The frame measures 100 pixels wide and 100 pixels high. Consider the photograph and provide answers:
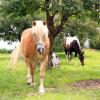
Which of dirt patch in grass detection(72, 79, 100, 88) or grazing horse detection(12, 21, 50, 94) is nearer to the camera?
grazing horse detection(12, 21, 50, 94)

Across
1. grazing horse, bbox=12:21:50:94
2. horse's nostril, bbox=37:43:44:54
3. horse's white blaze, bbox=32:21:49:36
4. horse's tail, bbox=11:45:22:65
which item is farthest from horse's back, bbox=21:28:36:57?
horse's nostril, bbox=37:43:44:54

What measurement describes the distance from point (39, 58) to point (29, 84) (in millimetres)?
2280

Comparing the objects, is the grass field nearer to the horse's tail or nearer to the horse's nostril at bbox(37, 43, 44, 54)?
the horse's tail

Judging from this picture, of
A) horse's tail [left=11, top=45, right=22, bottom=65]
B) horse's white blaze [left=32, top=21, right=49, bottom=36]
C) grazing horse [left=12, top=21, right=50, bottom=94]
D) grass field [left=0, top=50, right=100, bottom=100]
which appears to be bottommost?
grass field [left=0, top=50, right=100, bottom=100]

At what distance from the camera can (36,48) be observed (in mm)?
12070

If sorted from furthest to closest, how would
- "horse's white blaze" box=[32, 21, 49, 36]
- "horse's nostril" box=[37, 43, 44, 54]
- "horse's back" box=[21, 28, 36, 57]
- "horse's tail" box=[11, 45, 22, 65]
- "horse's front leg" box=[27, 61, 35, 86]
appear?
"horse's tail" box=[11, 45, 22, 65] < "horse's front leg" box=[27, 61, 35, 86] < "horse's back" box=[21, 28, 36, 57] < "horse's white blaze" box=[32, 21, 49, 36] < "horse's nostril" box=[37, 43, 44, 54]

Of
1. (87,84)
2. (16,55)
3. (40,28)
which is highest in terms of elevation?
(40,28)

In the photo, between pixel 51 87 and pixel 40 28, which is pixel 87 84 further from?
pixel 40 28

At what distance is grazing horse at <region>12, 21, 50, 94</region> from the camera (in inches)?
466

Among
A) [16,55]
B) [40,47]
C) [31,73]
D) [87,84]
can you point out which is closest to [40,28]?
[40,47]

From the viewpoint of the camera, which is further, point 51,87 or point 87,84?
point 87,84

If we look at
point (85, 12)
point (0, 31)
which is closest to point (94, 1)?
point (85, 12)

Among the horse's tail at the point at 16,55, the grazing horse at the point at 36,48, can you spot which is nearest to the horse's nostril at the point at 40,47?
the grazing horse at the point at 36,48

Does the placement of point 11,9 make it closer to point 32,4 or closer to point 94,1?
point 32,4
